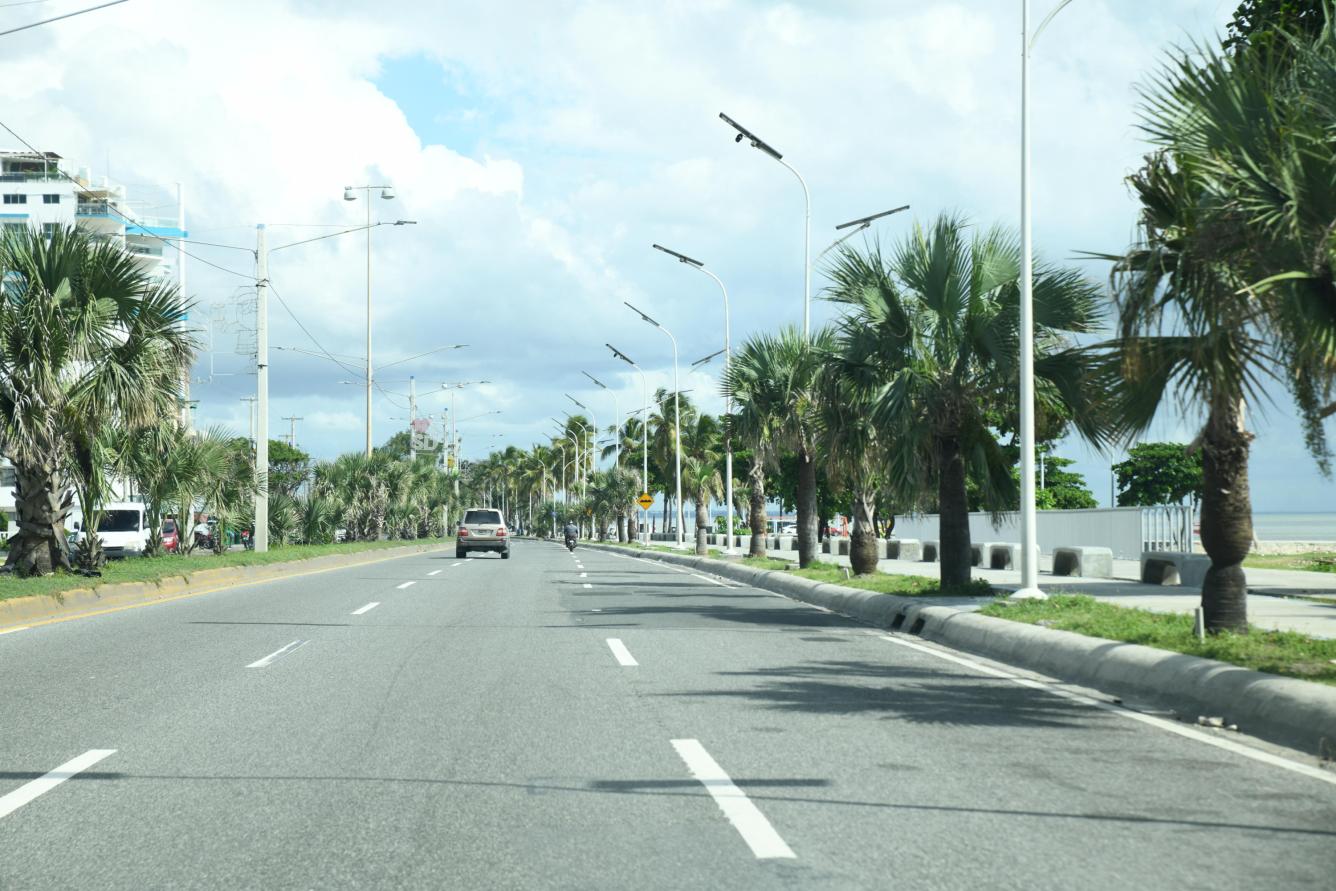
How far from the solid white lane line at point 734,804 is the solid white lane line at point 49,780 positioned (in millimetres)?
3245

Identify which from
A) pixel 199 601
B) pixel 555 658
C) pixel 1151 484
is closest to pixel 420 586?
pixel 199 601

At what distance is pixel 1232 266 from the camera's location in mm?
9750

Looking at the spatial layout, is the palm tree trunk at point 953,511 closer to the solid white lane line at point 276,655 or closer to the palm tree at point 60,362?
the solid white lane line at point 276,655

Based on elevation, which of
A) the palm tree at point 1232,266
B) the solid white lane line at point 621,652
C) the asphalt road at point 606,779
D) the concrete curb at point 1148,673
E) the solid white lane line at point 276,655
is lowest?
the solid white lane line at point 276,655

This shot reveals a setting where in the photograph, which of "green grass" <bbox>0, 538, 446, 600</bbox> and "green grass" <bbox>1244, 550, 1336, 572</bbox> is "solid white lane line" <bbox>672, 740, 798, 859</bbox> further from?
"green grass" <bbox>1244, 550, 1336, 572</bbox>

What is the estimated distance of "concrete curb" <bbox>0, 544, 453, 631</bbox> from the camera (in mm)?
15492

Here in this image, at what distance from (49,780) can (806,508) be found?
71.2ft

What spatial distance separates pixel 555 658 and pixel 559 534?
13441cm

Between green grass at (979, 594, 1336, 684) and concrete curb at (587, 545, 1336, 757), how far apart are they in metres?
0.26

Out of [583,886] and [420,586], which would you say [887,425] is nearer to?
[420,586]

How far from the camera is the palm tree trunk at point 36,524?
19234 mm

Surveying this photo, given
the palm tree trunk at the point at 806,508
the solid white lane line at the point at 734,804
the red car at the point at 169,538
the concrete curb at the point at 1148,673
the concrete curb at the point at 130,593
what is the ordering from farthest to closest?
1. the red car at the point at 169,538
2. the palm tree trunk at the point at 806,508
3. the concrete curb at the point at 130,593
4. the concrete curb at the point at 1148,673
5. the solid white lane line at the point at 734,804

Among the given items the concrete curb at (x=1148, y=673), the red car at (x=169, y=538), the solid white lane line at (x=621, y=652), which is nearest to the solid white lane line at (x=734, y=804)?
the concrete curb at (x=1148, y=673)

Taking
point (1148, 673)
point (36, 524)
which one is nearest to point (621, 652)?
point (1148, 673)
